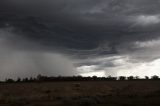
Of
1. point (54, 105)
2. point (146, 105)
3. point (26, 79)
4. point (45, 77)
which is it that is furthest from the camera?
point (45, 77)

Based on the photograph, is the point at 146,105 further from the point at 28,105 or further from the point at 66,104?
the point at 28,105

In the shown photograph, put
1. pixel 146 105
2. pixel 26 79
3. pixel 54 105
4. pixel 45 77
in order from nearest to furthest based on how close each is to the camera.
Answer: pixel 146 105
pixel 54 105
pixel 26 79
pixel 45 77

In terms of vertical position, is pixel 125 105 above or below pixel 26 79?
below

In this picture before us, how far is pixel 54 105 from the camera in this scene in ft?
153

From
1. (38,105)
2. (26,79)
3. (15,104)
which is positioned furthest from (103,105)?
(26,79)

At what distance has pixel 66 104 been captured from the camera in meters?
47.1

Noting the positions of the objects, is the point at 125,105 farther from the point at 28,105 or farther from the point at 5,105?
the point at 5,105

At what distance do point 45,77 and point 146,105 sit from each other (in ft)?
470

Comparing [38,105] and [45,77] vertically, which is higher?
[45,77]

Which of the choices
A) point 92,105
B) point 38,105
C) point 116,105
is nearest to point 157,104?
point 116,105

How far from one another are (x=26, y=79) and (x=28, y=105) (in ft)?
411

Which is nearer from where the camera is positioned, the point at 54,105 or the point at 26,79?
the point at 54,105

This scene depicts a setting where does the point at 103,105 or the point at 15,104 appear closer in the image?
the point at 103,105

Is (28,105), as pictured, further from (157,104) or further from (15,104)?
(157,104)
